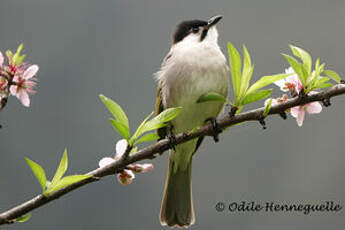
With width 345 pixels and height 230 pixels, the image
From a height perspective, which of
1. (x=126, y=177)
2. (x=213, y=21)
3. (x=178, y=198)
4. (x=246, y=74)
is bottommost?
(x=178, y=198)

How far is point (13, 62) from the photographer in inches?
31.4

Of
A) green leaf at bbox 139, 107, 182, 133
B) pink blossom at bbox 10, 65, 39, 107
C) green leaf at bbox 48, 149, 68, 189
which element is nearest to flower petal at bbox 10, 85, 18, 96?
pink blossom at bbox 10, 65, 39, 107

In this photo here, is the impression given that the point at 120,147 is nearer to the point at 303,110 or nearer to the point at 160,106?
the point at 303,110

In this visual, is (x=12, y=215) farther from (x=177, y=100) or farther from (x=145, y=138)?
(x=177, y=100)

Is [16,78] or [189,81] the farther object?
[189,81]

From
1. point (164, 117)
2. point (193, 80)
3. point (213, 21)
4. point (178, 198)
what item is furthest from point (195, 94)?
point (164, 117)

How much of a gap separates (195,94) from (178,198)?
1.55 ft

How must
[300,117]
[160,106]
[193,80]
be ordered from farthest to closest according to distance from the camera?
1. [160,106]
2. [193,80]
3. [300,117]

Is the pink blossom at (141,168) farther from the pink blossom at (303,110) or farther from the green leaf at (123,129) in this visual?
the pink blossom at (303,110)

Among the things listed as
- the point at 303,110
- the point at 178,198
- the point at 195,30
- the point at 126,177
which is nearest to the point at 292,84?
the point at 303,110

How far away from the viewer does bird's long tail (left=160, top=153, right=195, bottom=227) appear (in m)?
1.53

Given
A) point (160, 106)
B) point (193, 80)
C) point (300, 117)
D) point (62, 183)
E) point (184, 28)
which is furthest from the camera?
point (184, 28)

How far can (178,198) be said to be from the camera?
1615 millimetres

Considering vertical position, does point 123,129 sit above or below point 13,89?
below
